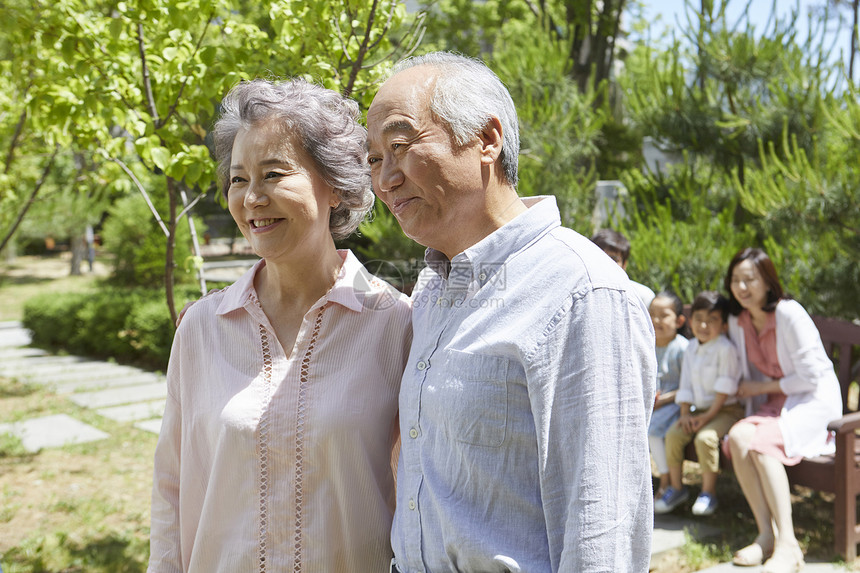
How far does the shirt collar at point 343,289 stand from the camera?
71.9 inches

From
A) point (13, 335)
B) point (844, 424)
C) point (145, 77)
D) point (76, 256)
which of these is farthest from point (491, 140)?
point (76, 256)

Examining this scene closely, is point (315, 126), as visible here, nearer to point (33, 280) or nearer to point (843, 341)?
point (843, 341)

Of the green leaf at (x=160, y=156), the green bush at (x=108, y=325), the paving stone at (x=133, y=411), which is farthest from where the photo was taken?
the green bush at (x=108, y=325)

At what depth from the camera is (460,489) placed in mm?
1340

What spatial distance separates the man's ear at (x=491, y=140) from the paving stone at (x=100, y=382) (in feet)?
26.7

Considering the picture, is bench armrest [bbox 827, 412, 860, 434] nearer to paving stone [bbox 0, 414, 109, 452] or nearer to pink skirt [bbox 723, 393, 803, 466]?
pink skirt [bbox 723, 393, 803, 466]

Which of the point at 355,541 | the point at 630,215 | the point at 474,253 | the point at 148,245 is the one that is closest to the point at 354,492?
the point at 355,541

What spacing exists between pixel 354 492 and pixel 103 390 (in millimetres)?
7636

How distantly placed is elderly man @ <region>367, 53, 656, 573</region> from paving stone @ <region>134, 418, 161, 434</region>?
5739mm

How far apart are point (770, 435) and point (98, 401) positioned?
6.68 meters

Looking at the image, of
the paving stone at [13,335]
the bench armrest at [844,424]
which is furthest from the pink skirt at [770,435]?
the paving stone at [13,335]

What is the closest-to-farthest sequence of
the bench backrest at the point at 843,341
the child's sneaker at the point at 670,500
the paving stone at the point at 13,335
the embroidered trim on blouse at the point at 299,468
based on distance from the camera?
the embroidered trim on blouse at the point at 299,468 < the child's sneaker at the point at 670,500 < the bench backrest at the point at 843,341 < the paving stone at the point at 13,335

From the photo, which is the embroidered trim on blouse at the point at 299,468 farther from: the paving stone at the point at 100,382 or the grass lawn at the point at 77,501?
the paving stone at the point at 100,382

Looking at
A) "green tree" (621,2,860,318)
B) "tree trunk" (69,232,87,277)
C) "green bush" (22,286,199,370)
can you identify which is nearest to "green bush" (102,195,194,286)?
"green bush" (22,286,199,370)
